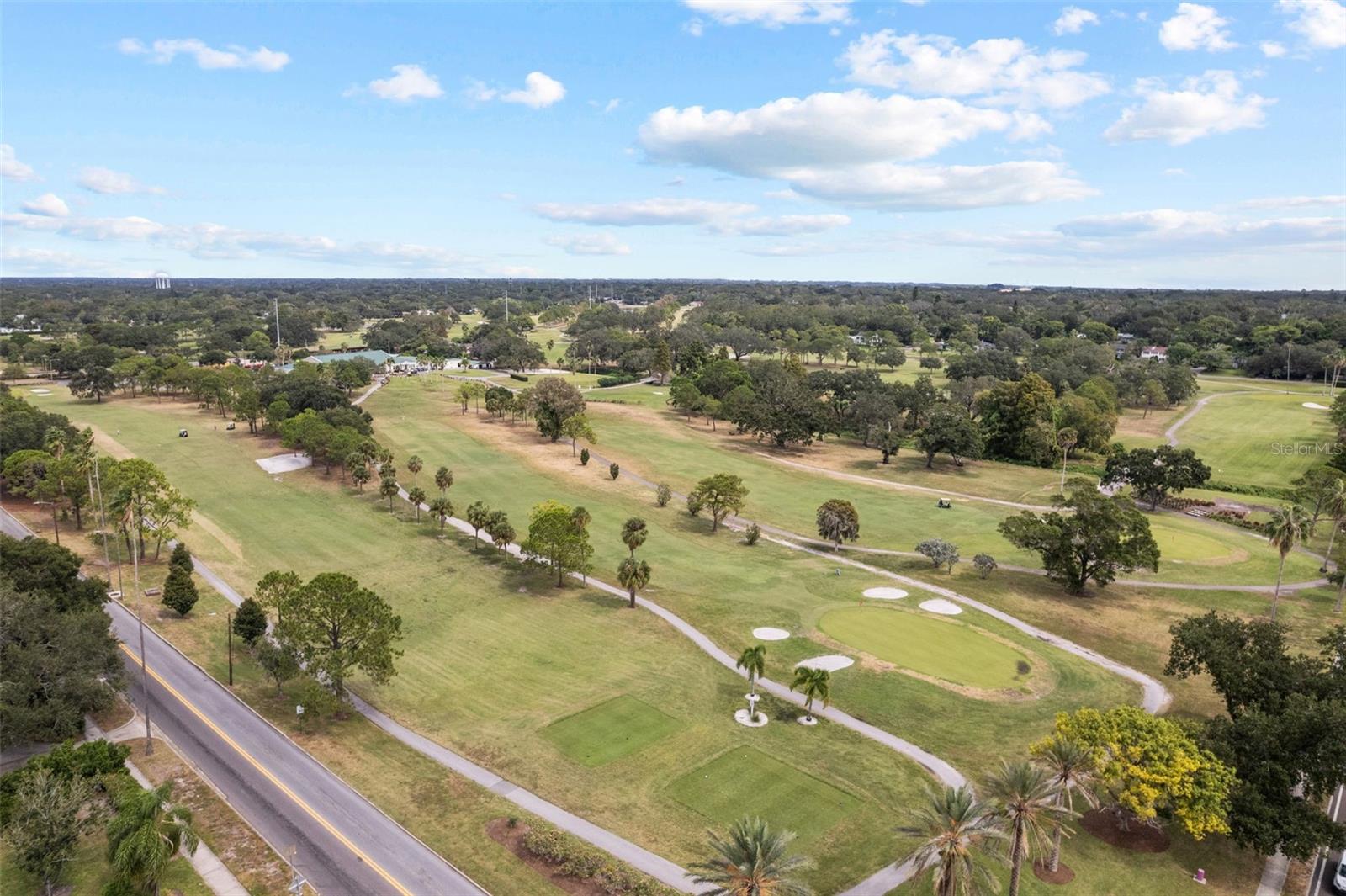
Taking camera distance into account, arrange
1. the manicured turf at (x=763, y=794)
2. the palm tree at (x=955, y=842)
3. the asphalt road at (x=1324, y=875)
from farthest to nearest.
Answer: the manicured turf at (x=763, y=794)
the asphalt road at (x=1324, y=875)
the palm tree at (x=955, y=842)

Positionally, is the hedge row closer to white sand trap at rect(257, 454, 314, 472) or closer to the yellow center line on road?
the yellow center line on road

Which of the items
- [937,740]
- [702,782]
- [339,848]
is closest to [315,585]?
[339,848]

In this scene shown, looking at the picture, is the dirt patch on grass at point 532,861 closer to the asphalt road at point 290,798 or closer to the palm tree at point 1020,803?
the asphalt road at point 290,798

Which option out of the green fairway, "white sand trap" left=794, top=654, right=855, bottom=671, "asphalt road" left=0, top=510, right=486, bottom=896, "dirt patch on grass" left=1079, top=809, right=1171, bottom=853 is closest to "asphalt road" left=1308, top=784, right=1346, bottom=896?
"dirt patch on grass" left=1079, top=809, right=1171, bottom=853

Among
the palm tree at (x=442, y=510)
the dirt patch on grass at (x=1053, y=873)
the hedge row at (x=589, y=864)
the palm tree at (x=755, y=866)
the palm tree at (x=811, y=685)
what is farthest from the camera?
the palm tree at (x=442, y=510)

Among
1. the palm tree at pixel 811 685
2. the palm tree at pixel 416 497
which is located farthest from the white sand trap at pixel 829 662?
the palm tree at pixel 416 497

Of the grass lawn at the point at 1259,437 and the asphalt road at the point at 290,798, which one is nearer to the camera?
the asphalt road at the point at 290,798

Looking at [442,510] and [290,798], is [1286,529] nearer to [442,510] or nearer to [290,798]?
[290,798]
